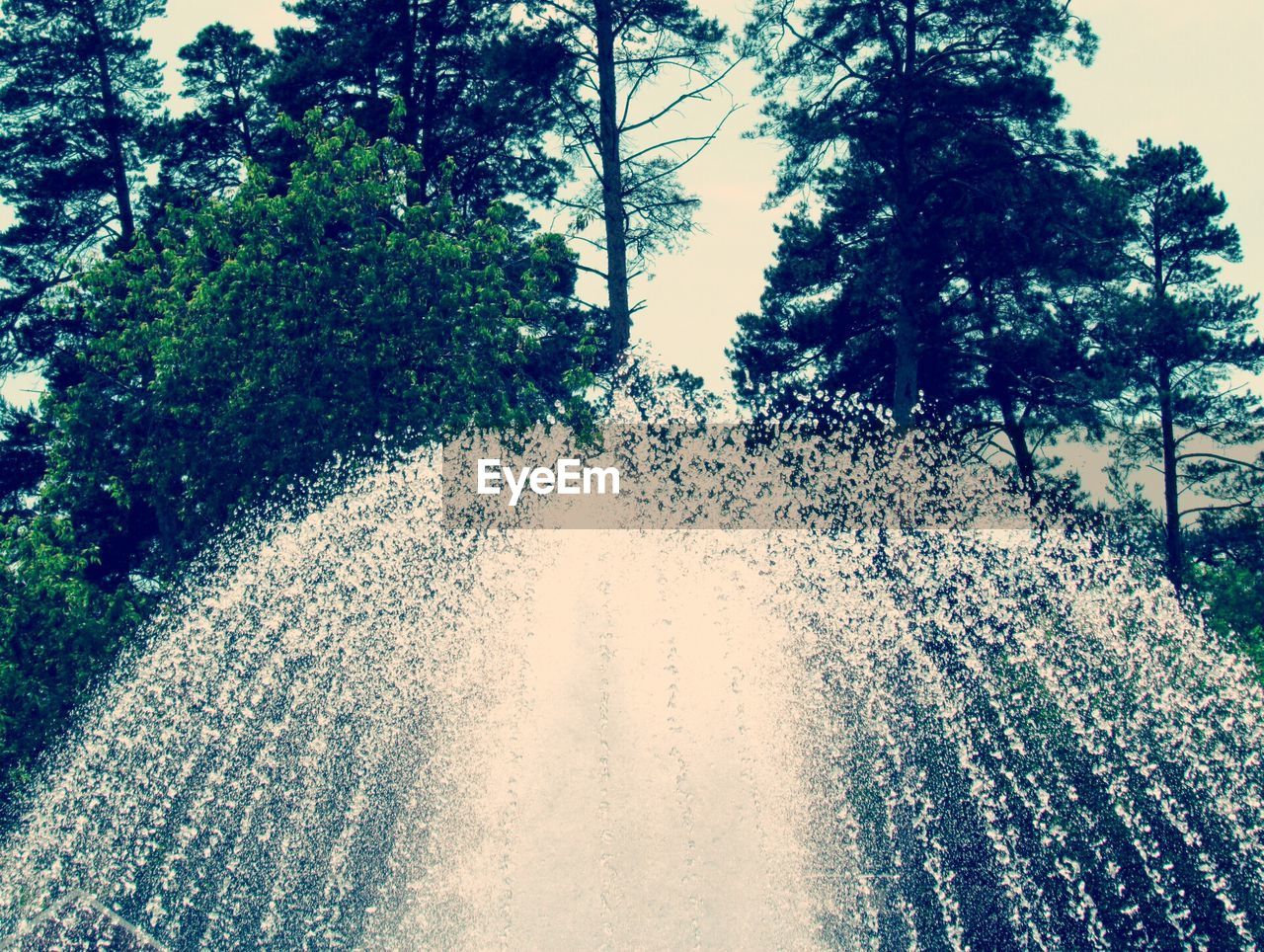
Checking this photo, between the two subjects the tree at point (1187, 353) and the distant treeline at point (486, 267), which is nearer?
the distant treeline at point (486, 267)

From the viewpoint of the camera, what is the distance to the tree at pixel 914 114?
22938mm

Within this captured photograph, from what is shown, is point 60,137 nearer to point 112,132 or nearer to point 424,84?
point 112,132

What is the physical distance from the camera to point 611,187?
74.5 ft

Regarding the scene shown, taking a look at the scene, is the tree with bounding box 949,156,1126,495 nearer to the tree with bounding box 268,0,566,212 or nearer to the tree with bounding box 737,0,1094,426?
the tree with bounding box 737,0,1094,426

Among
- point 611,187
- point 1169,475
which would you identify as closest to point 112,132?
point 611,187

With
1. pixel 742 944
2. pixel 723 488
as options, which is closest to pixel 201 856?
pixel 742 944

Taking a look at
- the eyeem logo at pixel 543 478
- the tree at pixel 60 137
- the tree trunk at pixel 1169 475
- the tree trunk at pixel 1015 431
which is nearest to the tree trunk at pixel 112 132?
the tree at pixel 60 137

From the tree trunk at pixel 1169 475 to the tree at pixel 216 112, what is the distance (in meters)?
24.3

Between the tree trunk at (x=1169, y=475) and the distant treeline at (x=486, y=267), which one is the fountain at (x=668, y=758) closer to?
the distant treeline at (x=486, y=267)

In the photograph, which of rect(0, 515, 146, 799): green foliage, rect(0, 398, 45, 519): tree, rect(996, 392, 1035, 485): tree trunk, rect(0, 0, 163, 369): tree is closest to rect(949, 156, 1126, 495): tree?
rect(996, 392, 1035, 485): tree trunk

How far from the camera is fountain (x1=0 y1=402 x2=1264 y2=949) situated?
860 centimetres

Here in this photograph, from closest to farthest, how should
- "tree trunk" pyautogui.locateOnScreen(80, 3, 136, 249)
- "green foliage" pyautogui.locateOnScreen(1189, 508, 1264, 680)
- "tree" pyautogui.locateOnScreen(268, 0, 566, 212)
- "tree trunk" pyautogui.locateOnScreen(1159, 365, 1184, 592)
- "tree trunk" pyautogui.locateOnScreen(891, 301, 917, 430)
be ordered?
"green foliage" pyautogui.locateOnScreen(1189, 508, 1264, 680) → "tree trunk" pyautogui.locateOnScreen(891, 301, 917, 430) → "tree" pyautogui.locateOnScreen(268, 0, 566, 212) → "tree trunk" pyautogui.locateOnScreen(80, 3, 136, 249) → "tree trunk" pyautogui.locateOnScreen(1159, 365, 1184, 592)

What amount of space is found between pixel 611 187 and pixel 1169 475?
19602mm

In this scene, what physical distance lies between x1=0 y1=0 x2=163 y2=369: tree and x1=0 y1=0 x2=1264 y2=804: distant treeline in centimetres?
9
